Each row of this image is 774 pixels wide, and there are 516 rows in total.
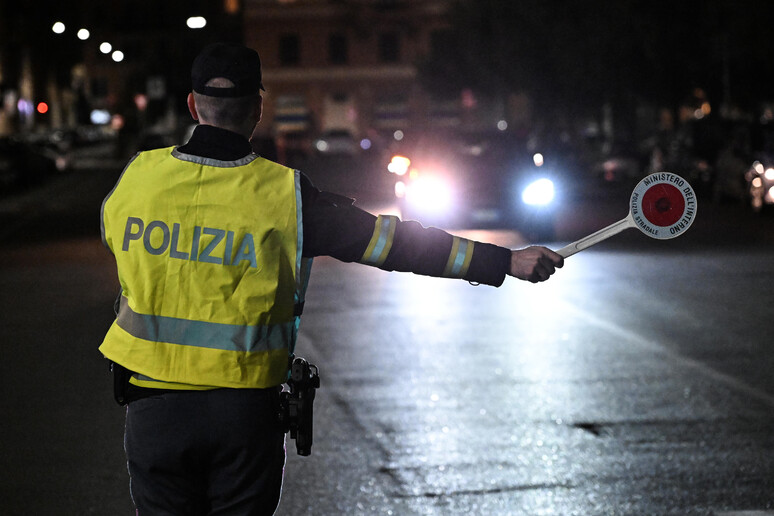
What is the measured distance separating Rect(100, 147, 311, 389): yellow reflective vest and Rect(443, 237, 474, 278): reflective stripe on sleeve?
42 cm

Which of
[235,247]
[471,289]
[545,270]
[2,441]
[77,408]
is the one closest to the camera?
[235,247]

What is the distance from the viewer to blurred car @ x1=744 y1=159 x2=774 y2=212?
2619cm

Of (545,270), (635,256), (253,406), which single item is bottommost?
(635,256)

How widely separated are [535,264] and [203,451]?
1.04m

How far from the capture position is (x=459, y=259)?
12.4 feet

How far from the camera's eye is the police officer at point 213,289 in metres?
3.56

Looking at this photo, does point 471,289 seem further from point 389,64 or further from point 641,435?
point 389,64

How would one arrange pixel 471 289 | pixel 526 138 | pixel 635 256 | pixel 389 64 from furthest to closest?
1. pixel 389 64
2. pixel 526 138
3. pixel 635 256
4. pixel 471 289

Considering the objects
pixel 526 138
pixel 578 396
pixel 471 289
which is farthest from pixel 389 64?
pixel 578 396

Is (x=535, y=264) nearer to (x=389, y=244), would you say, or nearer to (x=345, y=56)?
(x=389, y=244)

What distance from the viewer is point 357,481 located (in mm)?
6504

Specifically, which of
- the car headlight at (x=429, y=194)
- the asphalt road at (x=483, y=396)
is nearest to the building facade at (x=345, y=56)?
the car headlight at (x=429, y=194)

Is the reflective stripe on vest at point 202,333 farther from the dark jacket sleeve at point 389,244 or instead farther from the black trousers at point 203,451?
the dark jacket sleeve at point 389,244

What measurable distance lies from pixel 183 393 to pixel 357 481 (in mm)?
3020
